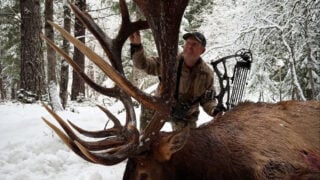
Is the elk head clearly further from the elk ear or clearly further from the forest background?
the forest background

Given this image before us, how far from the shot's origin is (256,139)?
10.7ft

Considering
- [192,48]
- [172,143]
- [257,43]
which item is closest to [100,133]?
[172,143]

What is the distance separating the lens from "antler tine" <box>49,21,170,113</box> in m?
2.84

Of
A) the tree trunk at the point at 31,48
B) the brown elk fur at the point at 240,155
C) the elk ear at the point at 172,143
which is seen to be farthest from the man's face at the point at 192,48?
the tree trunk at the point at 31,48

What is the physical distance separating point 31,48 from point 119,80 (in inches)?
326

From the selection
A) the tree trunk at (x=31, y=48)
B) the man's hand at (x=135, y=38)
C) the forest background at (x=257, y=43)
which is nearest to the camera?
the man's hand at (x=135, y=38)

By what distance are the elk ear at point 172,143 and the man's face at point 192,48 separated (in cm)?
215

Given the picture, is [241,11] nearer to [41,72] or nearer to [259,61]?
[259,61]

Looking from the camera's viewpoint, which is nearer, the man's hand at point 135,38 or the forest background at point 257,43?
the man's hand at point 135,38

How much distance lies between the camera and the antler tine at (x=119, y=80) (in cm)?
284

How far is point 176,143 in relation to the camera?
294 cm

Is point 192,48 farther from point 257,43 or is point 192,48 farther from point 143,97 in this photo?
point 257,43

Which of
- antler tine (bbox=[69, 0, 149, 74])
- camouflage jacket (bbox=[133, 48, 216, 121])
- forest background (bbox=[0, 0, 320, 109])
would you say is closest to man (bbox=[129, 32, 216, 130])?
camouflage jacket (bbox=[133, 48, 216, 121])

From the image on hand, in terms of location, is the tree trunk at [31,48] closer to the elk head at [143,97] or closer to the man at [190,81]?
the man at [190,81]
